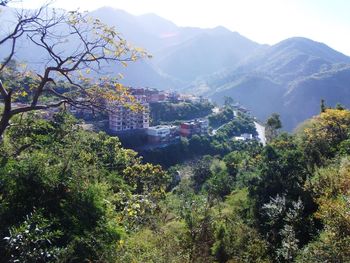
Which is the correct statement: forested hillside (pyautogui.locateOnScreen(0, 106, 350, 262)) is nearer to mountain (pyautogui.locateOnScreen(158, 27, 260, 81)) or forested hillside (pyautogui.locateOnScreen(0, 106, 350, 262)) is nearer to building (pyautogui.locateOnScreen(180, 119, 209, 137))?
building (pyautogui.locateOnScreen(180, 119, 209, 137))

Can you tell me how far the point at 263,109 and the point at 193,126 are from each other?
7038 cm

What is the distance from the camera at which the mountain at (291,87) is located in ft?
326

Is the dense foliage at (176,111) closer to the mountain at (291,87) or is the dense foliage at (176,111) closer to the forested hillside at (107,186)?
the forested hillside at (107,186)

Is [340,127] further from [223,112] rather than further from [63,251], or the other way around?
[223,112]

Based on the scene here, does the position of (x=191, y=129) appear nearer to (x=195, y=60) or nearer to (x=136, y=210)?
Answer: (x=136, y=210)

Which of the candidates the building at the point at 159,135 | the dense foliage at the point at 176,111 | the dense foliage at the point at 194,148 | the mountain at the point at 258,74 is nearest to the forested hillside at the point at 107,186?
the dense foliage at the point at 194,148

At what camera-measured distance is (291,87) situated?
11081cm

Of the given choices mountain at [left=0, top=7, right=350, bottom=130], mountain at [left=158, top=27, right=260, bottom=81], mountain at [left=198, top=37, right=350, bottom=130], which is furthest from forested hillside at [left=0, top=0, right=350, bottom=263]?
mountain at [left=158, top=27, right=260, bottom=81]

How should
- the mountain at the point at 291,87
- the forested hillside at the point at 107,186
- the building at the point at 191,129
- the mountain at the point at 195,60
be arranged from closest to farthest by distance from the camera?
the forested hillside at the point at 107,186
the building at the point at 191,129
the mountain at the point at 291,87
the mountain at the point at 195,60

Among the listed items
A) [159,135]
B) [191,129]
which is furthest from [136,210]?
[191,129]

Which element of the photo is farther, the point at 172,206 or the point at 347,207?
the point at 172,206

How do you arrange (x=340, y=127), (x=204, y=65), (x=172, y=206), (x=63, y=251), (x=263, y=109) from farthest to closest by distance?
(x=204, y=65)
(x=263, y=109)
(x=340, y=127)
(x=172, y=206)
(x=63, y=251)

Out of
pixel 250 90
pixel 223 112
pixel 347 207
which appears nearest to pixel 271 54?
pixel 250 90

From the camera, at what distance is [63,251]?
3.29 metres
